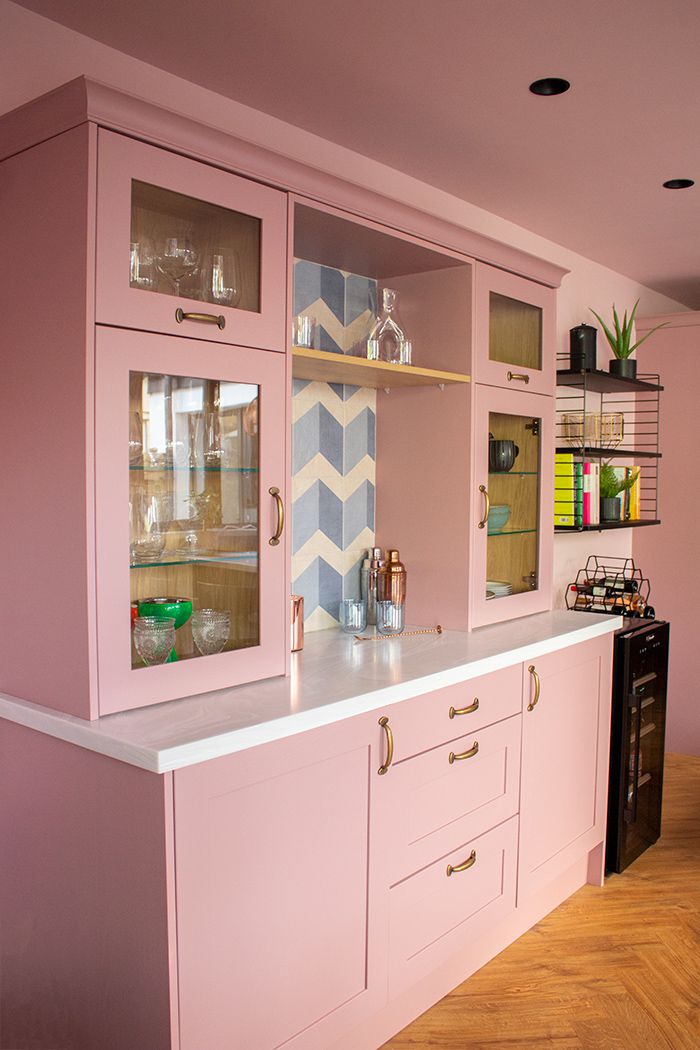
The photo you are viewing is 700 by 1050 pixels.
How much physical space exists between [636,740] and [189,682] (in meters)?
2.00

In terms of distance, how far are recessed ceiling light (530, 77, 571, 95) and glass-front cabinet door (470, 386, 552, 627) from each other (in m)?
0.85

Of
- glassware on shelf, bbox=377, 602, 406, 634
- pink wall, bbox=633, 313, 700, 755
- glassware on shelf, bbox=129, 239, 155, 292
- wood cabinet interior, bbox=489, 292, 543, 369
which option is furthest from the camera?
pink wall, bbox=633, 313, 700, 755

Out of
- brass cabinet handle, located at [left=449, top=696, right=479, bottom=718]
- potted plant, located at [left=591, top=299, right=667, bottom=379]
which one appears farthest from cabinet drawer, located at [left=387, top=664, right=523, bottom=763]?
potted plant, located at [left=591, top=299, right=667, bottom=379]

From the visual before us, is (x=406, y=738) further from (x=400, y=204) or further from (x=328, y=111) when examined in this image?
(x=328, y=111)

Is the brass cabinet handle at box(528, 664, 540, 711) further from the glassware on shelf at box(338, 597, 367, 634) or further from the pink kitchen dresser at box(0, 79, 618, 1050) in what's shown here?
the glassware on shelf at box(338, 597, 367, 634)

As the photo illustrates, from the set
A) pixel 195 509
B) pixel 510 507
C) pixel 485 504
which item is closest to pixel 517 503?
pixel 510 507

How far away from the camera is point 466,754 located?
2.37 meters

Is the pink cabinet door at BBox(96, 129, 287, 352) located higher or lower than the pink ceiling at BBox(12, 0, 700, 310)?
lower

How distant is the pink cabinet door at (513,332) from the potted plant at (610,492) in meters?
0.94

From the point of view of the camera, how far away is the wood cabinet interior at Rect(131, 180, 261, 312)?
1771mm

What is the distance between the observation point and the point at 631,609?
363 cm

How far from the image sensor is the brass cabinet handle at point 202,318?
5.95 ft

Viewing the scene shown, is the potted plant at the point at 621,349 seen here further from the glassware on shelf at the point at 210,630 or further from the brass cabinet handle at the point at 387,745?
the glassware on shelf at the point at 210,630

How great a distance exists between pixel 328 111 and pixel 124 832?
1.98 m
